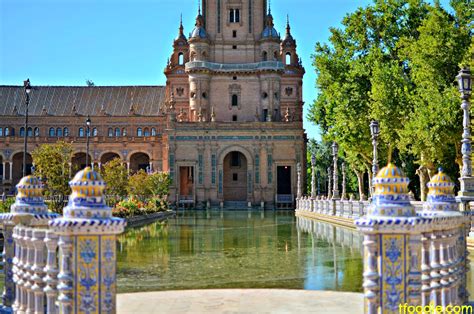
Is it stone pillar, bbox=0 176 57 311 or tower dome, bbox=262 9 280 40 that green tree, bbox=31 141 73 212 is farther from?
tower dome, bbox=262 9 280 40

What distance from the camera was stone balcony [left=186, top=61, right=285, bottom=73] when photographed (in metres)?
82.3

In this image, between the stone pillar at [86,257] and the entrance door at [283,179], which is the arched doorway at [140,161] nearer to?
the entrance door at [283,179]

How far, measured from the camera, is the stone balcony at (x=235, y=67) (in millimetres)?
82312

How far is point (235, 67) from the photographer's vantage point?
3300 inches

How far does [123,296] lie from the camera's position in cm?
1159

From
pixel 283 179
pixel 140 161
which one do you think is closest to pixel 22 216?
pixel 283 179

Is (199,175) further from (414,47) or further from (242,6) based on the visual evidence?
(414,47)

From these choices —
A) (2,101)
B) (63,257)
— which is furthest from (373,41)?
(2,101)

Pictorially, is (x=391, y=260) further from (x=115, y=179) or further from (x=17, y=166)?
(x=17, y=166)

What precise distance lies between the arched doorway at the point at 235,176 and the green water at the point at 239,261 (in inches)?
1989

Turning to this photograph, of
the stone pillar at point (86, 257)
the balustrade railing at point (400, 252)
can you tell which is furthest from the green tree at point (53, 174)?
the balustrade railing at point (400, 252)

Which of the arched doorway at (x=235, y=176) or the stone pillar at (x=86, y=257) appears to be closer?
the stone pillar at (x=86, y=257)

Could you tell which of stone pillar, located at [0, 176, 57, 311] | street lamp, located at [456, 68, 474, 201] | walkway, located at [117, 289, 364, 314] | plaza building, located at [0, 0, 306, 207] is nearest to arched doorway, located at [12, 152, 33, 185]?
plaza building, located at [0, 0, 306, 207]

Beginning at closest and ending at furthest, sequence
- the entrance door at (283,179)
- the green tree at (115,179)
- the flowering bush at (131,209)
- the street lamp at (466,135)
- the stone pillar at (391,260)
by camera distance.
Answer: the stone pillar at (391,260), the street lamp at (466,135), the flowering bush at (131,209), the green tree at (115,179), the entrance door at (283,179)
